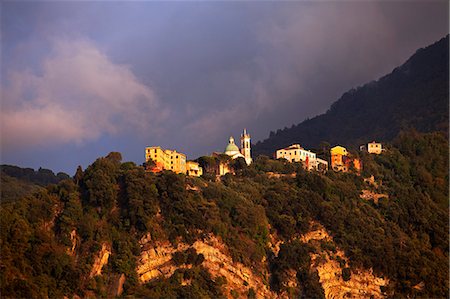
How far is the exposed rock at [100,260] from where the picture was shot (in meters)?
52.8

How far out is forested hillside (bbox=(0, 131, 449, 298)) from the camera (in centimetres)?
5175

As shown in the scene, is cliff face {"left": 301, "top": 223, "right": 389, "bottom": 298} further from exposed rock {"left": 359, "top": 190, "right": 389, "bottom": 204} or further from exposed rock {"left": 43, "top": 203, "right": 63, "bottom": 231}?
exposed rock {"left": 43, "top": 203, "right": 63, "bottom": 231}

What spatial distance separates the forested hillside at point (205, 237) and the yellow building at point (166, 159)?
3642 mm

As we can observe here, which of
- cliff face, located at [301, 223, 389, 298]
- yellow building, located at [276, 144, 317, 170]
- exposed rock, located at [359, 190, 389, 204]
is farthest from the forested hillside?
yellow building, located at [276, 144, 317, 170]

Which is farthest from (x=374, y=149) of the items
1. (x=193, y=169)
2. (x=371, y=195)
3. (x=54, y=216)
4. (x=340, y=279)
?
(x=54, y=216)

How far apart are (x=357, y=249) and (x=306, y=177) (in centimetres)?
855

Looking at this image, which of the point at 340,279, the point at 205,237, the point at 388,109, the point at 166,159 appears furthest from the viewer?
the point at 388,109

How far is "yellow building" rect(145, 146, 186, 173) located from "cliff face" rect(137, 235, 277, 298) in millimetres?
10308

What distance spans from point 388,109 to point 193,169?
169ft

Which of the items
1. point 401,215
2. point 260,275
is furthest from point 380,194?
point 260,275

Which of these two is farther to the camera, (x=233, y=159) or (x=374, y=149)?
(x=374, y=149)

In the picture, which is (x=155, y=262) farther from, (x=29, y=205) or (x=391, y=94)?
(x=391, y=94)

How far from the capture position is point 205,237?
2195 inches

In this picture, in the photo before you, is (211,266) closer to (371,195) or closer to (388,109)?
(371,195)
